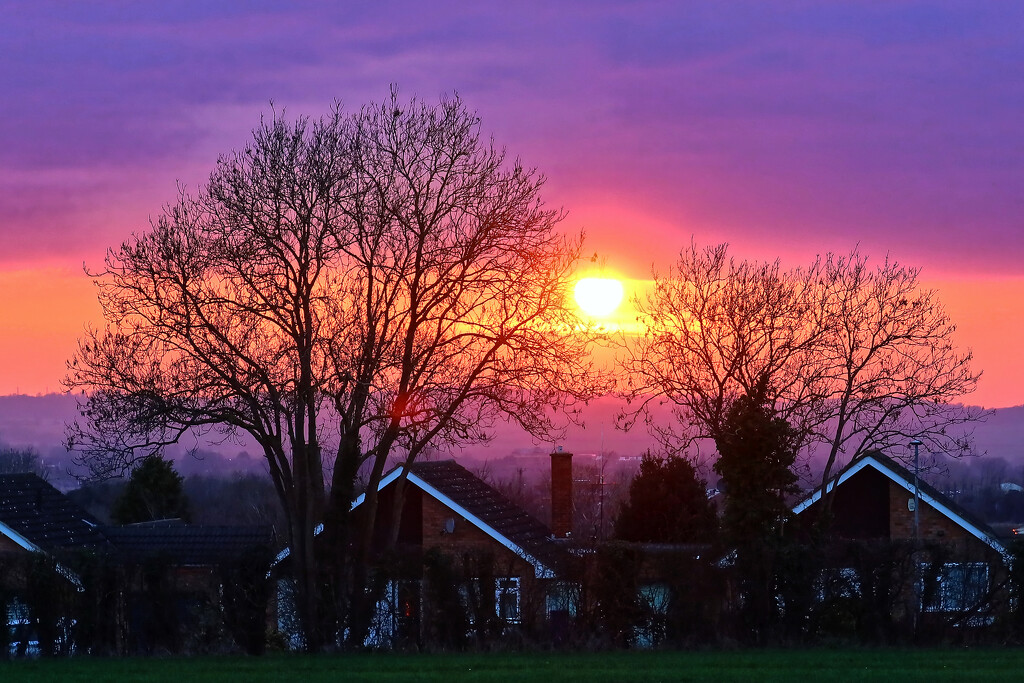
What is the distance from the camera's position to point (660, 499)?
35.3m

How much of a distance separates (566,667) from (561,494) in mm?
20530

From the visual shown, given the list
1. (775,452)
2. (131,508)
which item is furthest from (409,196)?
(131,508)

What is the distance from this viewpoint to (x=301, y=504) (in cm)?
2139

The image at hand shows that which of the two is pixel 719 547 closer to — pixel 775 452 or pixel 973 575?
pixel 775 452

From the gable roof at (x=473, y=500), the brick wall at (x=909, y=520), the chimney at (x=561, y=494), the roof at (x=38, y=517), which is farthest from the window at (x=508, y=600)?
the chimney at (x=561, y=494)

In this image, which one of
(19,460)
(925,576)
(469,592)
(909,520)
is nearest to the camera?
(925,576)

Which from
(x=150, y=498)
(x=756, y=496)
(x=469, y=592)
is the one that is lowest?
(x=469, y=592)

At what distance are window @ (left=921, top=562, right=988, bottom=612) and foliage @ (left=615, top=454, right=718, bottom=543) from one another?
16134 millimetres

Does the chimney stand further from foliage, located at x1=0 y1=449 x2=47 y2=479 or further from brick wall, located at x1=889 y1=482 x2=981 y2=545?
foliage, located at x1=0 y1=449 x2=47 y2=479

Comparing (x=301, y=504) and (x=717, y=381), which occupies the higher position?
(x=717, y=381)

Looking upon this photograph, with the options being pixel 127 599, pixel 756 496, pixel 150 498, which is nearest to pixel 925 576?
pixel 756 496

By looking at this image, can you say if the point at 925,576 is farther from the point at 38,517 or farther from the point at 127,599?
the point at 38,517

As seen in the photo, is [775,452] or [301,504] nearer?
[775,452]

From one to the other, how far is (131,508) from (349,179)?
27.2 metres
